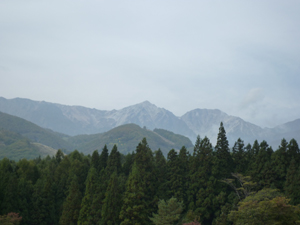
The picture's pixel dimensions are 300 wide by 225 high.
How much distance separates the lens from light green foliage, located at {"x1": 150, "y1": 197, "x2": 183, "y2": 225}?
3194 cm

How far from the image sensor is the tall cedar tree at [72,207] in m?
39.2

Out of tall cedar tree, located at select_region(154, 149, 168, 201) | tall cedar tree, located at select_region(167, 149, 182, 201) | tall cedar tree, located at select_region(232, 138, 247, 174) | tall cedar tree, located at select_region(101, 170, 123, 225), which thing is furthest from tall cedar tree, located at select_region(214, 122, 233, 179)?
tall cedar tree, located at select_region(101, 170, 123, 225)

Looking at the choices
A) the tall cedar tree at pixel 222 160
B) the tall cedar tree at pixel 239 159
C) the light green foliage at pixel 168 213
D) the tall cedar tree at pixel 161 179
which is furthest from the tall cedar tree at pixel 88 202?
the tall cedar tree at pixel 239 159

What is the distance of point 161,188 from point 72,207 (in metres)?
14.1

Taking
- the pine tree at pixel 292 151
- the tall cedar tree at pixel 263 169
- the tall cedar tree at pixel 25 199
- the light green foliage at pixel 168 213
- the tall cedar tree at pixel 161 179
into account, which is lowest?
the tall cedar tree at pixel 25 199

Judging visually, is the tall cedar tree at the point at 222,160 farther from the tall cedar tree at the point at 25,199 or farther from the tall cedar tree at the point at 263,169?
the tall cedar tree at the point at 25,199

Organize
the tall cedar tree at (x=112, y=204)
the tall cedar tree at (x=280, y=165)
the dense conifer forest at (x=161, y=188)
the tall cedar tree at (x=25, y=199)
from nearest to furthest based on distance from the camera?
the tall cedar tree at (x=280, y=165) → the dense conifer forest at (x=161, y=188) → the tall cedar tree at (x=112, y=204) → the tall cedar tree at (x=25, y=199)

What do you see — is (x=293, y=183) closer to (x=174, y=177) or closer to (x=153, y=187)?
(x=174, y=177)

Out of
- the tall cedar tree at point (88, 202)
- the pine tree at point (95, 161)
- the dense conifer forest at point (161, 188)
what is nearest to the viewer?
the dense conifer forest at point (161, 188)

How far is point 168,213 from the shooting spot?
33125 mm

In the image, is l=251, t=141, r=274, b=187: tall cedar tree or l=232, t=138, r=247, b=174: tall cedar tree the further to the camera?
l=232, t=138, r=247, b=174: tall cedar tree

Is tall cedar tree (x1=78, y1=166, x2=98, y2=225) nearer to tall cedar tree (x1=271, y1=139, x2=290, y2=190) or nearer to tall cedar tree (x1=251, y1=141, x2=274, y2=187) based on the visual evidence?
tall cedar tree (x1=251, y1=141, x2=274, y2=187)

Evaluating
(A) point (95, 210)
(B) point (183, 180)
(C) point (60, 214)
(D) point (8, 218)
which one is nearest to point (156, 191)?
(B) point (183, 180)

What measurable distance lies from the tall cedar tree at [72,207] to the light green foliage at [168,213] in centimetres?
1298
